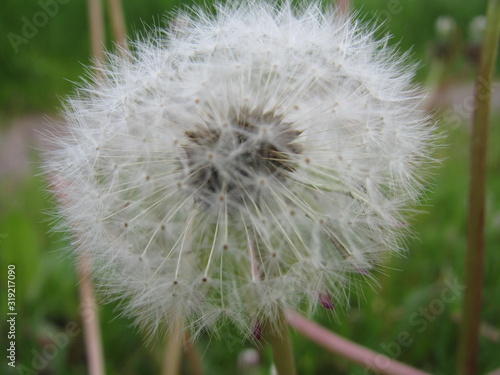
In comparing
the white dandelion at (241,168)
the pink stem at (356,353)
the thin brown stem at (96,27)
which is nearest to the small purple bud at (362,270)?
the white dandelion at (241,168)

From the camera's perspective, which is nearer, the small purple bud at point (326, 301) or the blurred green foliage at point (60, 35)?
the small purple bud at point (326, 301)

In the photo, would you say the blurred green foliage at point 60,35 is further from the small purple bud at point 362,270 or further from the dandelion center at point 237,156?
the small purple bud at point 362,270

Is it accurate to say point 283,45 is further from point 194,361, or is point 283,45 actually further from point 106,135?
point 194,361

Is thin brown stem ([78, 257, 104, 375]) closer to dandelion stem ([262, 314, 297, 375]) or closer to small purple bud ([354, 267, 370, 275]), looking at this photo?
dandelion stem ([262, 314, 297, 375])

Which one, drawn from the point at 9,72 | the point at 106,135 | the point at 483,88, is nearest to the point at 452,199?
the point at 483,88

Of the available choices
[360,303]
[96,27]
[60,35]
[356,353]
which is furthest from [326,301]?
[60,35]
